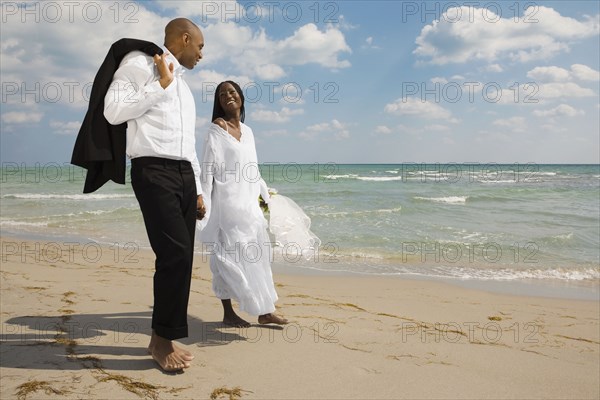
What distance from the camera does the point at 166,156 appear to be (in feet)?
8.41

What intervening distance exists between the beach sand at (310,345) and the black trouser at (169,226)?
327mm

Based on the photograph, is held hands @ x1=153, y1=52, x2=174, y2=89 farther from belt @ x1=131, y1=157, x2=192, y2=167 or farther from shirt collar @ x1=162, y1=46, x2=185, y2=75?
belt @ x1=131, y1=157, x2=192, y2=167

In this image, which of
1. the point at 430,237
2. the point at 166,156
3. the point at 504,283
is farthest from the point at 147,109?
the point at 430,237

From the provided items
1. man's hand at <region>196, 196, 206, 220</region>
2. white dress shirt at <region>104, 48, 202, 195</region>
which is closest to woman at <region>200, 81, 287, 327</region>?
man's hand at <region>196, 196, 206, 220</region>

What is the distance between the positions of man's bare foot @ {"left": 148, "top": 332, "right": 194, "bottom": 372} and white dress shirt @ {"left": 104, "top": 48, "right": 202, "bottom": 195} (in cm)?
107

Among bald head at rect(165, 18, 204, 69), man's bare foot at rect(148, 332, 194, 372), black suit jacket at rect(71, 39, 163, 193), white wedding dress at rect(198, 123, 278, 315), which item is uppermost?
bald head at rect(165, 18, 204, 69)

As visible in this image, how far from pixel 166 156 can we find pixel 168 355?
1.12m

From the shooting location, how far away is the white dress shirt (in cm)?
244

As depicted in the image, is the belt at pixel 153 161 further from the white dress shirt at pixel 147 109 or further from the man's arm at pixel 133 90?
the man's arm at pixel 133 90

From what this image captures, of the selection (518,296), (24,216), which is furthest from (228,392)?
(24,216)

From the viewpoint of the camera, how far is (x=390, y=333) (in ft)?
11.9

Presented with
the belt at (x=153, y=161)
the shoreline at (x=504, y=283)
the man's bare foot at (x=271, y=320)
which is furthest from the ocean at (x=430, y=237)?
the belt at (x=153, y=161)

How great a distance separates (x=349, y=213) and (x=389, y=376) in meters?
10.3

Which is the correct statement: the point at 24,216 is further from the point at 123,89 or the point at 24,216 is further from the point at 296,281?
the point at 123,89
